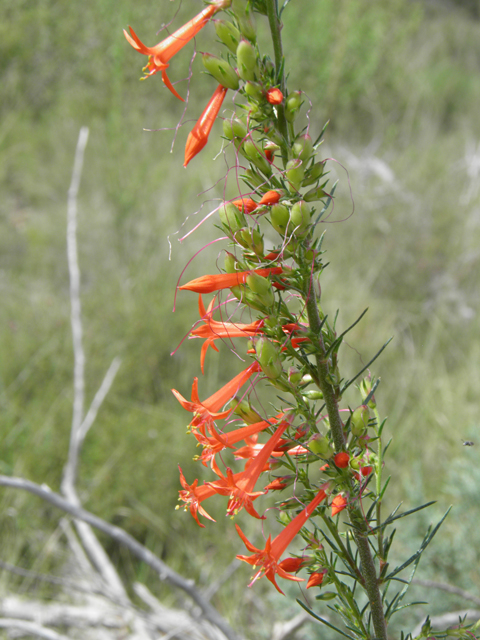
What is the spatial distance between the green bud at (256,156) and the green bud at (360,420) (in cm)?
44

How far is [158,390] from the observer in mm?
4000

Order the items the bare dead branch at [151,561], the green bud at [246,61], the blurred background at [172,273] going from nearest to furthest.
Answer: the green bud at [246,61] < the bare dead branch at [151,561] < the blurred background at [172,273]

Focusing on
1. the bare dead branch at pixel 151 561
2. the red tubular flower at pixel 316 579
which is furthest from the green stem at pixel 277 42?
the bare dead branch at pixel 151 561

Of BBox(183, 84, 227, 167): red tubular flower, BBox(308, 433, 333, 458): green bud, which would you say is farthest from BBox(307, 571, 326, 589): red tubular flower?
BBox(183, 84, 227, 167): red tubular flower

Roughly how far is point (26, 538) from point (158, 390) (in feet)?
4.83

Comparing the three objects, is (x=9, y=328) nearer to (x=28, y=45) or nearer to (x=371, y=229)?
(x=371, y=229)

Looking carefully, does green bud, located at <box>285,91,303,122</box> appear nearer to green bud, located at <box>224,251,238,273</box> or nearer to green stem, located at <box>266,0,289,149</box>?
green stem, located at <box>266,0,289,149</box>

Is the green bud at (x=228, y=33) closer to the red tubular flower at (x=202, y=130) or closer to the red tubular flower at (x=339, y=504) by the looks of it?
the red tubular flower at (x=202, y=130)

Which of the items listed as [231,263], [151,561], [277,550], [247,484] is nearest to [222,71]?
[231,263]

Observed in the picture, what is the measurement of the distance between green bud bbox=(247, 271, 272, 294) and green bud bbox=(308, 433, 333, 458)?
0.84ft

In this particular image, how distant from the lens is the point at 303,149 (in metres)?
0.79

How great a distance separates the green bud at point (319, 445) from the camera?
80 cm

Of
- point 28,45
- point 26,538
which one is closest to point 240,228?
point 26,538

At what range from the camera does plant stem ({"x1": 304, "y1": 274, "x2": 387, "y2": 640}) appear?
844 mm
